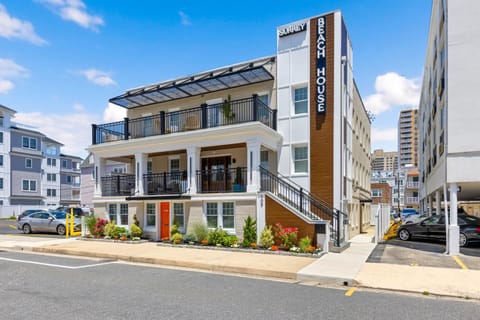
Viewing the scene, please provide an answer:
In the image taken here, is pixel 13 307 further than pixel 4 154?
No

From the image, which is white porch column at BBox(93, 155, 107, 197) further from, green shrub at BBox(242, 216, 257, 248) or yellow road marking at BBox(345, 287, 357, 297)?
yellow road marking at BBox(345, 287, 357, 297)

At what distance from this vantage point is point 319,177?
1543cm

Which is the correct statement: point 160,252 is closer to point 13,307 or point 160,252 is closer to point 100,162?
point 13,307

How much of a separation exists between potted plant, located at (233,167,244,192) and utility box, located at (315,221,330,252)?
411 cm

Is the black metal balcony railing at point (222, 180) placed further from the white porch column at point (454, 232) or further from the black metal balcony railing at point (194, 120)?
the white porch column at point (454, 232)

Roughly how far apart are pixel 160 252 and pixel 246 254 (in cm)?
347

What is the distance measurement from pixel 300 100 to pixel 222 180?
5.82m

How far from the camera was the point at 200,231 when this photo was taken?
14.7 meters

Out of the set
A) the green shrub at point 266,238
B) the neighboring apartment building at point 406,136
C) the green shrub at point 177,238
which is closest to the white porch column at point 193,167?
the green shrub at point 177,238

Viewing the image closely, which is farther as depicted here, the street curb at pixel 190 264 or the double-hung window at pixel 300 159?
the double-hung window at pixel 300 159

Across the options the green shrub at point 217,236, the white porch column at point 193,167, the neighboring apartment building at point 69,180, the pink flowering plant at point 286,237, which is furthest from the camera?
the neighboring apartment building at point 69,180

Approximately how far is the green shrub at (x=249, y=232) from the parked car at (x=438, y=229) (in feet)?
28.2

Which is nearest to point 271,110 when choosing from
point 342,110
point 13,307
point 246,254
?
point 342,110

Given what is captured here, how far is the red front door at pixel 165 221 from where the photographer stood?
1691cm
